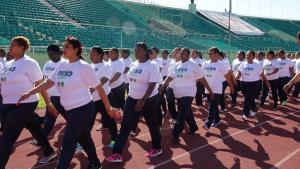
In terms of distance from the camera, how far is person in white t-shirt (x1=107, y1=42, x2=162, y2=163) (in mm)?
6680

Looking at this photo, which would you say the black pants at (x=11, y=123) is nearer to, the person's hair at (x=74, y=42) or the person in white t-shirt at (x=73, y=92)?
the person in white t-shirt at (x=73, y=92)

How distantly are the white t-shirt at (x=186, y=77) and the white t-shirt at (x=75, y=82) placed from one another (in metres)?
3.28

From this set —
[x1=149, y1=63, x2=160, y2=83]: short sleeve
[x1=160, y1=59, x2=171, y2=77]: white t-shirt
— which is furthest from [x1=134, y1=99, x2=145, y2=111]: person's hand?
[x1=160, y1=59, x2=171, y2=77]: white t-shirt

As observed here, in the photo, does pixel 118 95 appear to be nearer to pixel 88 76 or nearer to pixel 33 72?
pixel 33 72

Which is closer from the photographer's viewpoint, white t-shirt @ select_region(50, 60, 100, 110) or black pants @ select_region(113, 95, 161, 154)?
white t-shirt @ select_region(50, 60, 100, 110)

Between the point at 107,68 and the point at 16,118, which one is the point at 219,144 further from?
the point at 16,118

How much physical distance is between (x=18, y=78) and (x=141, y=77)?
2032mm

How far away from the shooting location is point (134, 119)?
6883 mm

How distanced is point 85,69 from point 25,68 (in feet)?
3.51

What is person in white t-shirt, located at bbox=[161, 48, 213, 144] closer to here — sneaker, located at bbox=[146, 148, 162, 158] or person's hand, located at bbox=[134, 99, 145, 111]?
sneaker, located at bbox=[146, 148, 162, 158]

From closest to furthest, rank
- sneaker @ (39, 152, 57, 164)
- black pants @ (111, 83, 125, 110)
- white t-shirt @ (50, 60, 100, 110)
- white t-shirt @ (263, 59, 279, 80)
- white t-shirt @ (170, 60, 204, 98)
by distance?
white t-shirt @ (50, 60, 100, 110)
sneaker @ (39, 152, 57, 164)
white t-shirt @ (170, 60, 204, 98)
black pants @ (111, 83, 125, 110)
white t-shirt @ (263, 59, 279, 80)

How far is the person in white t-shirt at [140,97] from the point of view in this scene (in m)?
6.68

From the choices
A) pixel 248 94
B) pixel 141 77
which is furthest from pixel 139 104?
pixel 248 94

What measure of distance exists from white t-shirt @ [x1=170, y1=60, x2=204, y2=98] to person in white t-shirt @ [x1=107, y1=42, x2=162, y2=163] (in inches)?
53.0
